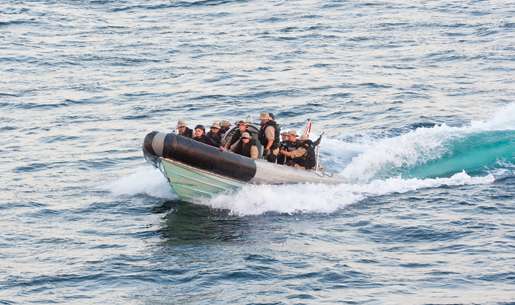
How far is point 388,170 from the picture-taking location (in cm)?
Result: 2556

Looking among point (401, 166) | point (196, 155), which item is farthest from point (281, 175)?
point (401, 166)

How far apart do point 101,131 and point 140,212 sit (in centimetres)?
766

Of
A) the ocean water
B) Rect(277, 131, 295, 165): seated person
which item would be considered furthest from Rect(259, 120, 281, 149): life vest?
the ocean water

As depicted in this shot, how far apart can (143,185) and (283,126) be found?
6785mm

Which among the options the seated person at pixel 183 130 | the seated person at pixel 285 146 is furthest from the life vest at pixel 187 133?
the seated person at pixel 285 146

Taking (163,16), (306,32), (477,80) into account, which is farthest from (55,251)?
(163,16)

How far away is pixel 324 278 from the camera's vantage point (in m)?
18.2

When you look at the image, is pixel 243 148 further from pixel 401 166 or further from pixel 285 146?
pixel 401 166

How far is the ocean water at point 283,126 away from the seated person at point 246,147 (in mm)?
736

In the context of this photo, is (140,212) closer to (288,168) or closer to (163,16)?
(288,168)

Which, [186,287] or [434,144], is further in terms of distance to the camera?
[434,144]

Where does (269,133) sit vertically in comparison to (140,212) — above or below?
above

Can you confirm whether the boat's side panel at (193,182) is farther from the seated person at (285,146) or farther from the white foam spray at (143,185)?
the seated person at (285,146)

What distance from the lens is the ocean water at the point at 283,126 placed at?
60.3 feet
